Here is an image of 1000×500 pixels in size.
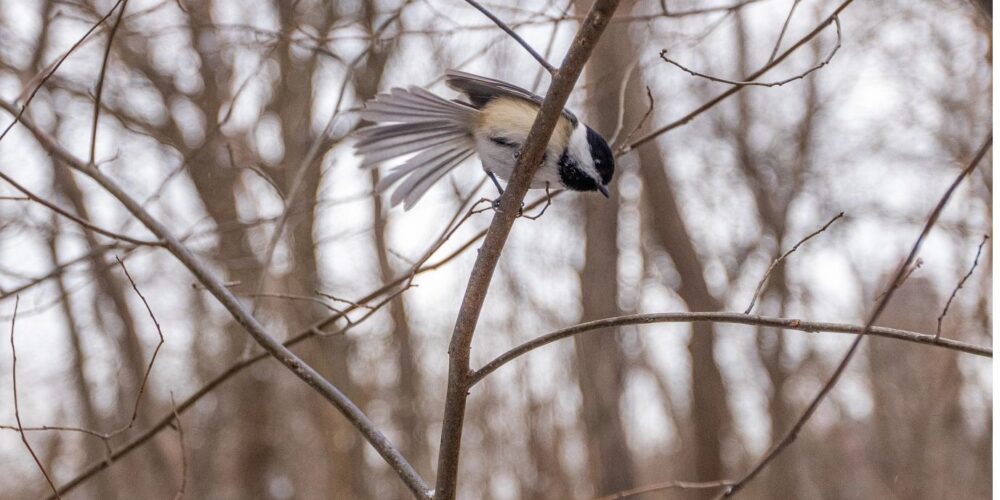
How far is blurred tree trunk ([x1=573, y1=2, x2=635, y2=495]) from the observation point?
6.70m

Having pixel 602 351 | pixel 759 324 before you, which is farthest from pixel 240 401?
pixel 759 324

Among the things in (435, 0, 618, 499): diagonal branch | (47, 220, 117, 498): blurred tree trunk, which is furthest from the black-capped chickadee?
(47, 220, 117, 498): blurred tree trunk

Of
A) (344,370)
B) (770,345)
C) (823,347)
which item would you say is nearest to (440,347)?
(344,370)

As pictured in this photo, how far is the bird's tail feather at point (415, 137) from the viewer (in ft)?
8.86

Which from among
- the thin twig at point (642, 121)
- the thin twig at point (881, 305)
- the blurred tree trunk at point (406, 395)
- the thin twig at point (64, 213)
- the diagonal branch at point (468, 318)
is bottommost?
the thin twig at point (881, 305)

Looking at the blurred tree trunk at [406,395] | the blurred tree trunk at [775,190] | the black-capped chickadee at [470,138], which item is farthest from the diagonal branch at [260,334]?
the blurred tree trunk at [775,190]

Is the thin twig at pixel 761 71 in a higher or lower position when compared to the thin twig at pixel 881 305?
higher

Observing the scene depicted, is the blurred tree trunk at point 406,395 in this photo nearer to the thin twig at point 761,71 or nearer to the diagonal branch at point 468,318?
the thin twig at point 761,71

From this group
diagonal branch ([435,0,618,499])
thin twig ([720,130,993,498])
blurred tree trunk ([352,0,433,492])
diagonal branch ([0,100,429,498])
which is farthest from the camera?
blurred tree trunk ([352,0,433,492])

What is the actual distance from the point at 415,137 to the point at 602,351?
481cm

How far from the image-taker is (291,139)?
6.41 metres

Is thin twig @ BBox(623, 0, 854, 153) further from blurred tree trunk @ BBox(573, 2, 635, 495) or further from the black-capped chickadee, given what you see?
blurred tree trunk @ BBox(573, 2, 635, 495)

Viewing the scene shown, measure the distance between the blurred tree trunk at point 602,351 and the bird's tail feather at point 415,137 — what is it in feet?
12.3

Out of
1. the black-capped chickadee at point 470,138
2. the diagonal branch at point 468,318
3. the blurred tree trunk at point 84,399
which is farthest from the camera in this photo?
the blurred tree trunk at point 84,399
